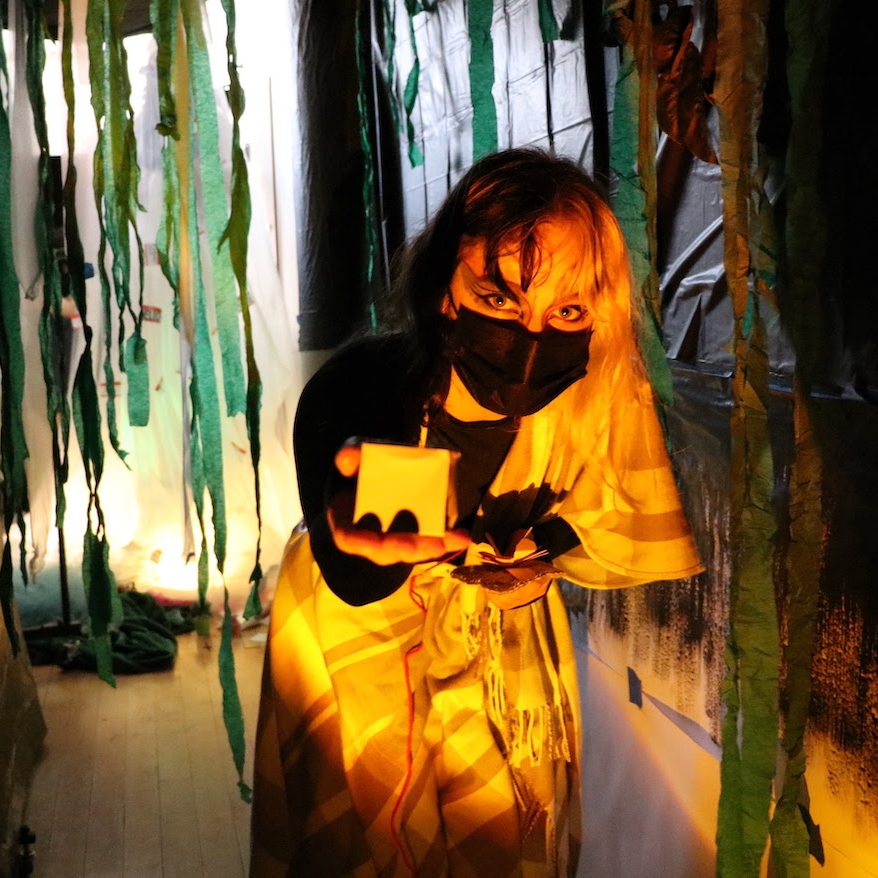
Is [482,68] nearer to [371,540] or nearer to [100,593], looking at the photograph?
Result: [371,540]

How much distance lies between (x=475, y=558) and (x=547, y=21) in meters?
0.62

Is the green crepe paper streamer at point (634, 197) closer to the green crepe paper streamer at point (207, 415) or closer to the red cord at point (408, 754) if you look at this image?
the red cord at point (408, 754)

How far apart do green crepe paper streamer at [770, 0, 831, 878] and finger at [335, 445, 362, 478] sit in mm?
366

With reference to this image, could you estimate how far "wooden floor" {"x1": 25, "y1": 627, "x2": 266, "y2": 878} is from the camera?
1.72 meters

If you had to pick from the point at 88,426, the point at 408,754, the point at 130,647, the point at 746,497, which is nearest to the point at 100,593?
the point at 88,426

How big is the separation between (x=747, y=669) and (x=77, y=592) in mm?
2713

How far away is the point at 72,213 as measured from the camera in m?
0.95

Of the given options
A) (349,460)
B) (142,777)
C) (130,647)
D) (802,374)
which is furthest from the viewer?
(130,647)

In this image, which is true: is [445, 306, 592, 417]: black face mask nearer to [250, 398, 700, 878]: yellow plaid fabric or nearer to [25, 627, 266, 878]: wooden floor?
[250, 398, 700, 878]: yellow plaid fabric

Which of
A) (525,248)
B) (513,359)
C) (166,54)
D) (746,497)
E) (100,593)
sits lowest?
(100,593)

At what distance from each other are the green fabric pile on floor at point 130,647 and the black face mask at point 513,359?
6.58 feet

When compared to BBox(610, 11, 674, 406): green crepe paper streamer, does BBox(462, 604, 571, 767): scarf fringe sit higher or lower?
lower

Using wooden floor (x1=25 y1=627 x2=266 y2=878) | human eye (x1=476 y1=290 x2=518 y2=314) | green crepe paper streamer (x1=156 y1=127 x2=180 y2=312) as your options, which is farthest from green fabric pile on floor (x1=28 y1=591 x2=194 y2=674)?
human eye (x1=476 y1=290 x2=518 y2=314)

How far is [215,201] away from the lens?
1038 millimetres
